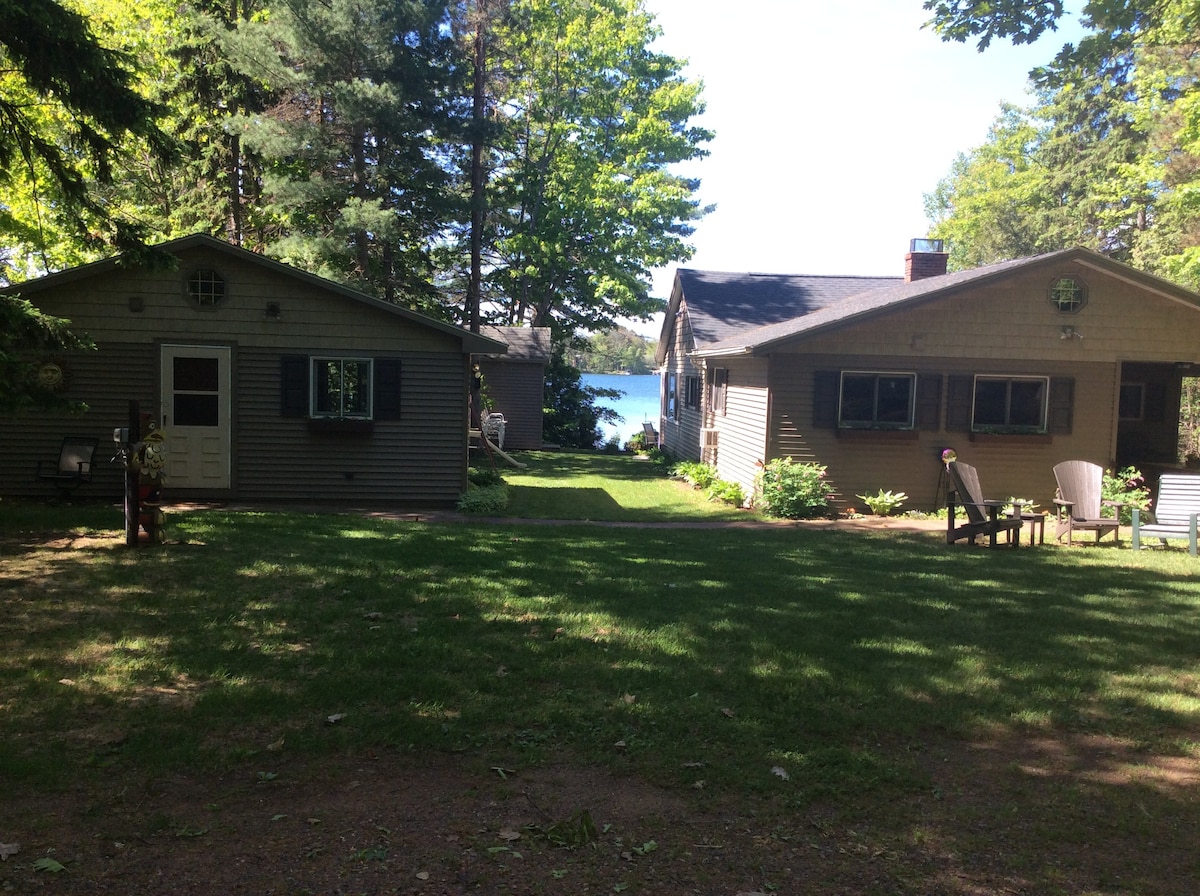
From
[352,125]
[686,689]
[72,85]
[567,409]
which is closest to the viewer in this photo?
[686,689]

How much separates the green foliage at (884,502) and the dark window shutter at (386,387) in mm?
7792

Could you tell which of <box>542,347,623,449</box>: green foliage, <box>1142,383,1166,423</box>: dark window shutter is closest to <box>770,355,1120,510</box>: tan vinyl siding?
<box>1142,383,1166,423</box>: dark window shutter

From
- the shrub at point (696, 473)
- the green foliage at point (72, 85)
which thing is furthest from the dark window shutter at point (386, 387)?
the shrub at point (696, 473)

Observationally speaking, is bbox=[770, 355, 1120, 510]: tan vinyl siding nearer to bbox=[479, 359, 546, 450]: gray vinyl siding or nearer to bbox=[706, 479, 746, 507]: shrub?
bbox=[706, 479, 746, 507]: shrub

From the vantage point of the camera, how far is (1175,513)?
38.4 ft

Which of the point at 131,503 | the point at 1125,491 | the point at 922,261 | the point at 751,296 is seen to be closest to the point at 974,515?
the point at 1125,491

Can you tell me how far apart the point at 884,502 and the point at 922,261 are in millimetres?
7455

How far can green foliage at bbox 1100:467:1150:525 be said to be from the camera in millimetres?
14094

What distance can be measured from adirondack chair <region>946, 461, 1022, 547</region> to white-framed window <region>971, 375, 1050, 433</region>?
3127 mm

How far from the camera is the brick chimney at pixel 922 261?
63.4 ft

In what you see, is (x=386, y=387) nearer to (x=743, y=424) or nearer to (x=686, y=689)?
(x=743, y=424)

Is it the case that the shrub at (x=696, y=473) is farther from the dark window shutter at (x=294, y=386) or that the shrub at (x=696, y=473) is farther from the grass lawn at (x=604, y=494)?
the dark window shutter at (x=294, y=386)

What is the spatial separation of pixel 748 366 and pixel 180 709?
13.0 m

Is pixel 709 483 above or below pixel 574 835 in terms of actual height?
above
